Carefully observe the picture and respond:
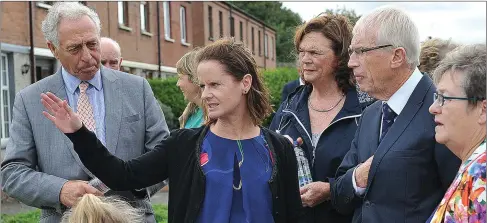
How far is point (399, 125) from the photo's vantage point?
10.9 ft

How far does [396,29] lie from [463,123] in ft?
2.67

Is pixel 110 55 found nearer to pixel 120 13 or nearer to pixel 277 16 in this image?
pixel 120 13

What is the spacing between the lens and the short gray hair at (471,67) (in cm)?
283

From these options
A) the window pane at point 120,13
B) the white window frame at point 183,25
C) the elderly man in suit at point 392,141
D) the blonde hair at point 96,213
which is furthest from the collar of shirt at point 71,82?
the white window frame at point 183,25

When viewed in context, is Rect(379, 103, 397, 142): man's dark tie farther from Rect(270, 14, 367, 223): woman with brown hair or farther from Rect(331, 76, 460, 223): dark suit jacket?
Rect(270, 14, 367, 223): woman with brown hair

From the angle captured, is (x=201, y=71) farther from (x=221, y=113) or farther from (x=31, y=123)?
(x=31, y=123)

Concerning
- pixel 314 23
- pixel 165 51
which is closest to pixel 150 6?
pixel 165 51

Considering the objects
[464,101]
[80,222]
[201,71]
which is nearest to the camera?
[464,101]

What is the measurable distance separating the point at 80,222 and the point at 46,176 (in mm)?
661

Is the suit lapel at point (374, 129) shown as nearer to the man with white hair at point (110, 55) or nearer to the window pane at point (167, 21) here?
the man with white hair at point (110, 55)

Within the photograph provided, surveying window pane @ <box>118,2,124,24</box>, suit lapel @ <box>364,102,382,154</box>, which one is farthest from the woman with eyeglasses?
window pane @ <box>118,2,124,24</box>

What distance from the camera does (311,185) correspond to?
154 inches

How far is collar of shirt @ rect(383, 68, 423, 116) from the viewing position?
346cm

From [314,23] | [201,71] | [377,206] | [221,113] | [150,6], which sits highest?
[150,6]
